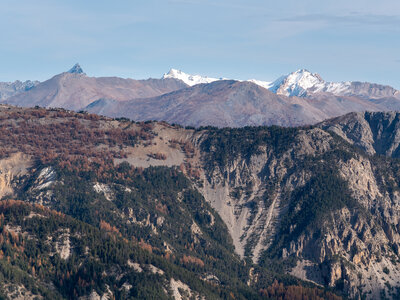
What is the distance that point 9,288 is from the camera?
200 meters
